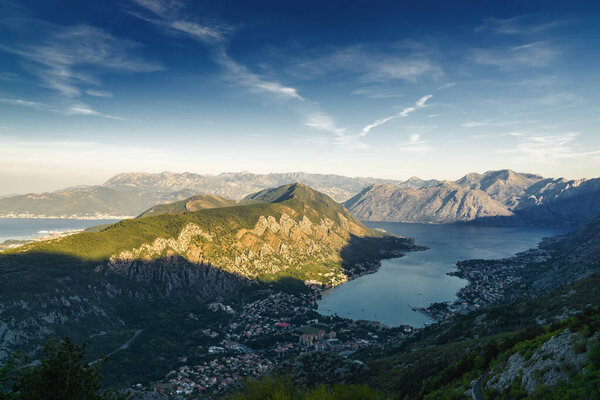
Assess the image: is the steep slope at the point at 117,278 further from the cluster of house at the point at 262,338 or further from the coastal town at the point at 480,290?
the coastal town at the point at 480,290

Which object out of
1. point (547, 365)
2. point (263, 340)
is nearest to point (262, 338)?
point (263, 340)

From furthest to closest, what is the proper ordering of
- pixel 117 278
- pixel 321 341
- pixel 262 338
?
pixel 117 278 < pixel 262 338 < pixel 321 341

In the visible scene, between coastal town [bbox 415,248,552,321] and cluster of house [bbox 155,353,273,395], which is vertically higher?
coastal town [bbox 415,248,552,321]

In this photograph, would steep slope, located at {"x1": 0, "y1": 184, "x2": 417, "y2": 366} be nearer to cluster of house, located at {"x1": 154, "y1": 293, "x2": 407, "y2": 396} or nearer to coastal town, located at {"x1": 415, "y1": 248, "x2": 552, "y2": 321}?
cluster of house, located at {"x1": 154, "y1": 293, "x2": 407, "y2": 396}

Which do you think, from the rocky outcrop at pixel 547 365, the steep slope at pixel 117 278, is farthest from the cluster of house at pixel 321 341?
the rocky outcrop at pixel 547 365

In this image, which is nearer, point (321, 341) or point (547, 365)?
point (547, 365)

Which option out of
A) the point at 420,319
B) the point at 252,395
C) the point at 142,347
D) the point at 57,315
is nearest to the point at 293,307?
the point at 420,319

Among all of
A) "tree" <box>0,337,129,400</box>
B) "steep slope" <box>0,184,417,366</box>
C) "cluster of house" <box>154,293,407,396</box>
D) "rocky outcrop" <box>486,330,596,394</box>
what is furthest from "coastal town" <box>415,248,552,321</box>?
"tree" <box>0,337,129,400</box>

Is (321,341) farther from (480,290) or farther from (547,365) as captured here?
(547,365)
